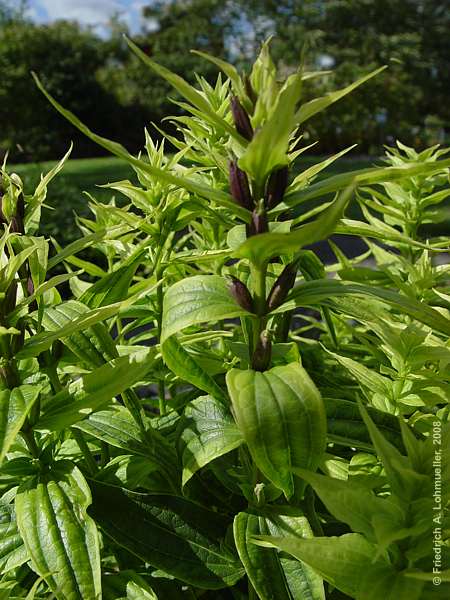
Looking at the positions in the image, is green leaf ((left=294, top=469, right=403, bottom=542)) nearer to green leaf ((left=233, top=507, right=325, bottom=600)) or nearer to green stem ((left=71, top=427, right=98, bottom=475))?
green leaf ((left=233, top=507, right=325, bottom=600))

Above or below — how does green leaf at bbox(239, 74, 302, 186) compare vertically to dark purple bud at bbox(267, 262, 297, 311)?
above

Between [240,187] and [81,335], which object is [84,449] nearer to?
[81,335]

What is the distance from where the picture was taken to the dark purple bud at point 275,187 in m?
0.87

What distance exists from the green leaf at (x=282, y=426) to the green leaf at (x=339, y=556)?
0.09m

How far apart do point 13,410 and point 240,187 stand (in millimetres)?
447

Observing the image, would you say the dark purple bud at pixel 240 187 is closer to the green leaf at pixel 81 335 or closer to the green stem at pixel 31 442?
the green leaf at pixel 81 335

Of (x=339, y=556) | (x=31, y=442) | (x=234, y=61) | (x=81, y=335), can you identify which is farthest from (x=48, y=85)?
(x=339, y=556)

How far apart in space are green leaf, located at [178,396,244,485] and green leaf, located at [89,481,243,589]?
133mm

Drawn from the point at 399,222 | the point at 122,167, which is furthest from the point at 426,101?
the point at 399,222

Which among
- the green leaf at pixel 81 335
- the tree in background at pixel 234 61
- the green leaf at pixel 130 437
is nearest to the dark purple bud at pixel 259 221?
the green leaf at pixel 81 335

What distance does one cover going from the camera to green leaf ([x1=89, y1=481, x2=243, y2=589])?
100cm

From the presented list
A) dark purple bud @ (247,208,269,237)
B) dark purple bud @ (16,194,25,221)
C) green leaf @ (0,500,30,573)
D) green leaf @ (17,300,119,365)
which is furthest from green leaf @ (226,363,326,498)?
dark purple bud @ (16,194,25,221)

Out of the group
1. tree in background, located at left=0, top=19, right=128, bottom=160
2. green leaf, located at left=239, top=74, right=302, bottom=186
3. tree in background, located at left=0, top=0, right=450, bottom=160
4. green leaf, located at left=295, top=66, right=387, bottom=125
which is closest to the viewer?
green leaf, located at left=239, top=74, right=302, bottom=186

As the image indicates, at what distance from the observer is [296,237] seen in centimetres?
76
